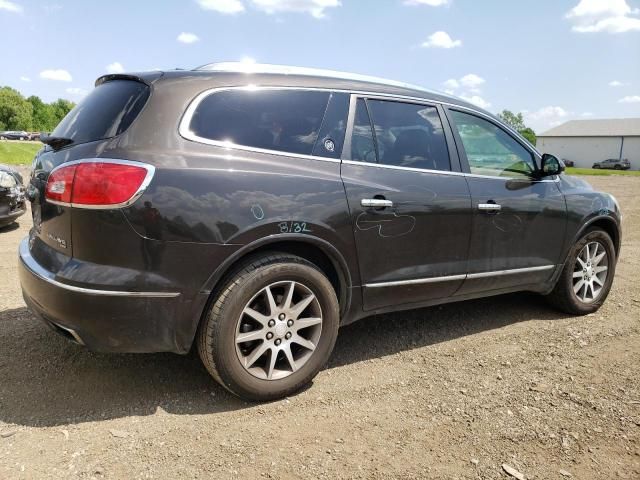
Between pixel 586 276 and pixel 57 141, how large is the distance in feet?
14.6

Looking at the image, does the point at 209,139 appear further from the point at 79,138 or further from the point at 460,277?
the point at 460,277

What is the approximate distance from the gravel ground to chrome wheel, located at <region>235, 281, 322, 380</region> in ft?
0.77

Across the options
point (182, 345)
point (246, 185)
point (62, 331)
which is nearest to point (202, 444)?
point (182, 345)

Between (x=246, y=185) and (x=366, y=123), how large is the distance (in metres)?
1.04

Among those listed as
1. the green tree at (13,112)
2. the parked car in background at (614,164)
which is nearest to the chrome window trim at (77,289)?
the parked car in background at (614,164)

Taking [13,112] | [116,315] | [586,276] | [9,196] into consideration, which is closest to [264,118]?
[116,315]

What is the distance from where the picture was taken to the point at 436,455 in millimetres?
→ 2619

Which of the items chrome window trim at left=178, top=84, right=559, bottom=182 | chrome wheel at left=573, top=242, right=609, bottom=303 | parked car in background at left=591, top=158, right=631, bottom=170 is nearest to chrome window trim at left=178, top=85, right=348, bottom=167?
A: chrome window trim at left=178, top=84, right=559, bottom=182

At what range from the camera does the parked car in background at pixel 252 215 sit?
2641mm

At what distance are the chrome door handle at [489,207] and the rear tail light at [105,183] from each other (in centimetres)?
236

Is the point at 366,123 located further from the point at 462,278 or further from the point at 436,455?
the point at 436,455

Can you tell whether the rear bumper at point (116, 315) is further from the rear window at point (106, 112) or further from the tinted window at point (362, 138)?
the tinted window at point (362, 138)

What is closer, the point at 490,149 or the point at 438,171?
the point at 438,171

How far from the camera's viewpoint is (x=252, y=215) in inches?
111
